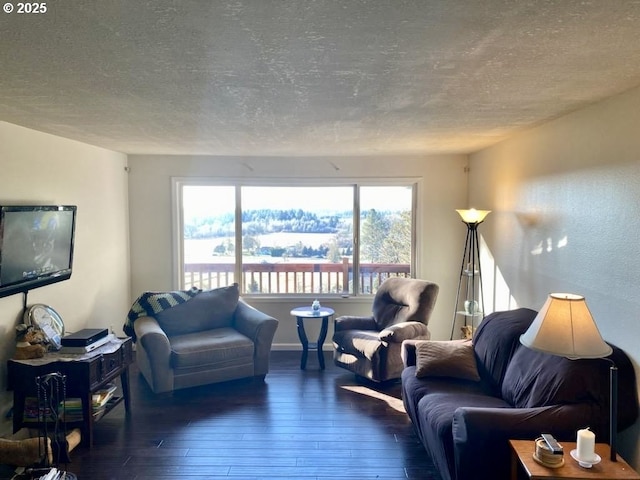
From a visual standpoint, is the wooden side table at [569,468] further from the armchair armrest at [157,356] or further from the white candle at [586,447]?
the armchair armrest at [157,356]

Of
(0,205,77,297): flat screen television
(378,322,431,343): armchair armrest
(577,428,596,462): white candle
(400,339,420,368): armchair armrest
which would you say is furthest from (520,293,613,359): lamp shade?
(0,205,77,297): flat screen television

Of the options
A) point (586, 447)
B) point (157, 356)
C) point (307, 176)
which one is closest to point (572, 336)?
point (586, 447)

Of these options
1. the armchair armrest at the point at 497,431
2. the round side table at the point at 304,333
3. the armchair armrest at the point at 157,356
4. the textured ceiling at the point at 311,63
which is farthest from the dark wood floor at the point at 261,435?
the textured ceiling at the point at 311,63

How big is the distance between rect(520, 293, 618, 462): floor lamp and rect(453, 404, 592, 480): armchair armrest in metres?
0.24

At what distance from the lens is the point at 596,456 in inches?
82.3

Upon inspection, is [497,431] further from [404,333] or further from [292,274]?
[292,274]

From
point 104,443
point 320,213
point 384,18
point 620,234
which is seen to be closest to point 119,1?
point 384,18

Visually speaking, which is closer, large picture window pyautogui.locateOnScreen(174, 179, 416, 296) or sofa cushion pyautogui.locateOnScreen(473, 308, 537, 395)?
sofa cushion pyautogui.locateOnScreen(473, 308, 537, 395)

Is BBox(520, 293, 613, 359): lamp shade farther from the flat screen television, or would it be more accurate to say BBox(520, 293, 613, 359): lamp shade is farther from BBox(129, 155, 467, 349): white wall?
the flat screen television

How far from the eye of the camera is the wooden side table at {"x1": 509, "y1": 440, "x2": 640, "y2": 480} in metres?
1.99

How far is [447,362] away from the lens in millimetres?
3264

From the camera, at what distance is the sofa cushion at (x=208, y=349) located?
4.04m

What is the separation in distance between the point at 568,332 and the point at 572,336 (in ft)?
0.08

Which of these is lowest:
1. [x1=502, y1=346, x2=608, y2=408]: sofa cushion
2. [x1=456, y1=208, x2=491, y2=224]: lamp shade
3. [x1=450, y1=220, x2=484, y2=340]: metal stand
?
[x1=502, y1=346, x2=608, y2=408]: sofa cushion
